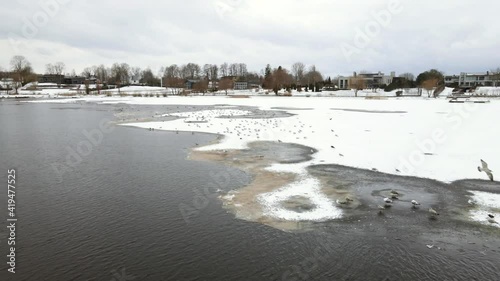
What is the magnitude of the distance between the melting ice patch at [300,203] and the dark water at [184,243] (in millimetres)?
843

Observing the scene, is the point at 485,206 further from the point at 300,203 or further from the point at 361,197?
the point at 300,203

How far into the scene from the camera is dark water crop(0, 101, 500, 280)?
27.5 feet

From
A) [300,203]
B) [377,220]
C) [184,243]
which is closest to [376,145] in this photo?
[300,203]

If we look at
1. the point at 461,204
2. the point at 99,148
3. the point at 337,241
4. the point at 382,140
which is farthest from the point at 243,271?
the point at 382,140

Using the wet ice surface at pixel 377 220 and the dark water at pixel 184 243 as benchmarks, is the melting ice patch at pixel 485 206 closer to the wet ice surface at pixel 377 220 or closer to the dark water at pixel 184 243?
the wet ice surface at pixel 377 220

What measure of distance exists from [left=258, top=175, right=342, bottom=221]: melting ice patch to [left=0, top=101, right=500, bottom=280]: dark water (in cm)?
84

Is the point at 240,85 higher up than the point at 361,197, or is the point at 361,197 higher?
the point at 240,85

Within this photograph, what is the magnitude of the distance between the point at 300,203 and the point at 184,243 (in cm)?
468

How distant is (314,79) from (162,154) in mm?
155213

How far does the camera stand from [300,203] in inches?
502

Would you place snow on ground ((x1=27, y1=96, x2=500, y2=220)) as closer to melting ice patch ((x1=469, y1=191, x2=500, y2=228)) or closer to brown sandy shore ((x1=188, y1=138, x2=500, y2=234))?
melting ice patch ((x1=469, y1=191, x2=500, y2=228))

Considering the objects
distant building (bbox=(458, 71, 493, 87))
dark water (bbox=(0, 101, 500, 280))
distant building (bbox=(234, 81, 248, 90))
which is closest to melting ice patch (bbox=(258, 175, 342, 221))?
dark water (bbox=(0, 101, 500, 280))

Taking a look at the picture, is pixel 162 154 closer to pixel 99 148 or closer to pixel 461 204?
pixel 99 148

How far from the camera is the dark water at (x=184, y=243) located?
8383 millimetres
